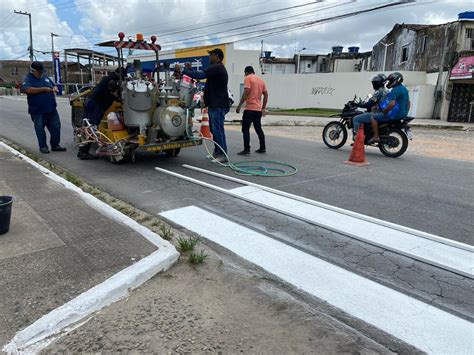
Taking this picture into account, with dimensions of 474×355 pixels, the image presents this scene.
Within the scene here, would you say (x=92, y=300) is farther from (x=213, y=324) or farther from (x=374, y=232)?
(x=374, y=232)

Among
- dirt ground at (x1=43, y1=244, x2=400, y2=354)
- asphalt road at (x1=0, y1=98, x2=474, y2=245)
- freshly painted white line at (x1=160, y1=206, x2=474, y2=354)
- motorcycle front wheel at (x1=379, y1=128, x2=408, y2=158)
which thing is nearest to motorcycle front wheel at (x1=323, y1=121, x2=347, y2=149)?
asphalt road at (x1=0, y1=98, x2=474, y2=245)

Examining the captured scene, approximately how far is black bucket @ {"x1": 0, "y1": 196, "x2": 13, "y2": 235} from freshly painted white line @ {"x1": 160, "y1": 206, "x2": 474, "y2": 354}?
6.00ft

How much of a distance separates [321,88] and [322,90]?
172mm

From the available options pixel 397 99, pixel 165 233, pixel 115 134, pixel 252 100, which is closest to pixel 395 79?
pixel 397 99

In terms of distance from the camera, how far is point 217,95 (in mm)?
7867

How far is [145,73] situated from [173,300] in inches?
239

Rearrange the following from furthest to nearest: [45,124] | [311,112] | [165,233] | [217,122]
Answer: [311,112], [45,124], [217,122], [165,233]

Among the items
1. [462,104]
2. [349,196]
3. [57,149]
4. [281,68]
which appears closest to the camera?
[349,196]

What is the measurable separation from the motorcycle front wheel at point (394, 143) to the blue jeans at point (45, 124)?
25.2 feet

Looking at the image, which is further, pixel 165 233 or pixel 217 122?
pixel 217 122

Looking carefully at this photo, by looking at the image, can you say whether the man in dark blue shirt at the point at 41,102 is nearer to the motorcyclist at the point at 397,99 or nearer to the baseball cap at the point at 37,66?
the baseball cap at the point at 37,66

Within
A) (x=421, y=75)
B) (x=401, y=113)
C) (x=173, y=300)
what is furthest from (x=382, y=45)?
(x=173, y=300)

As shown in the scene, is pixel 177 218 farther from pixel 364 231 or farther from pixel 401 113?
pixel 401 113

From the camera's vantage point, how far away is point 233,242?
4121mm
